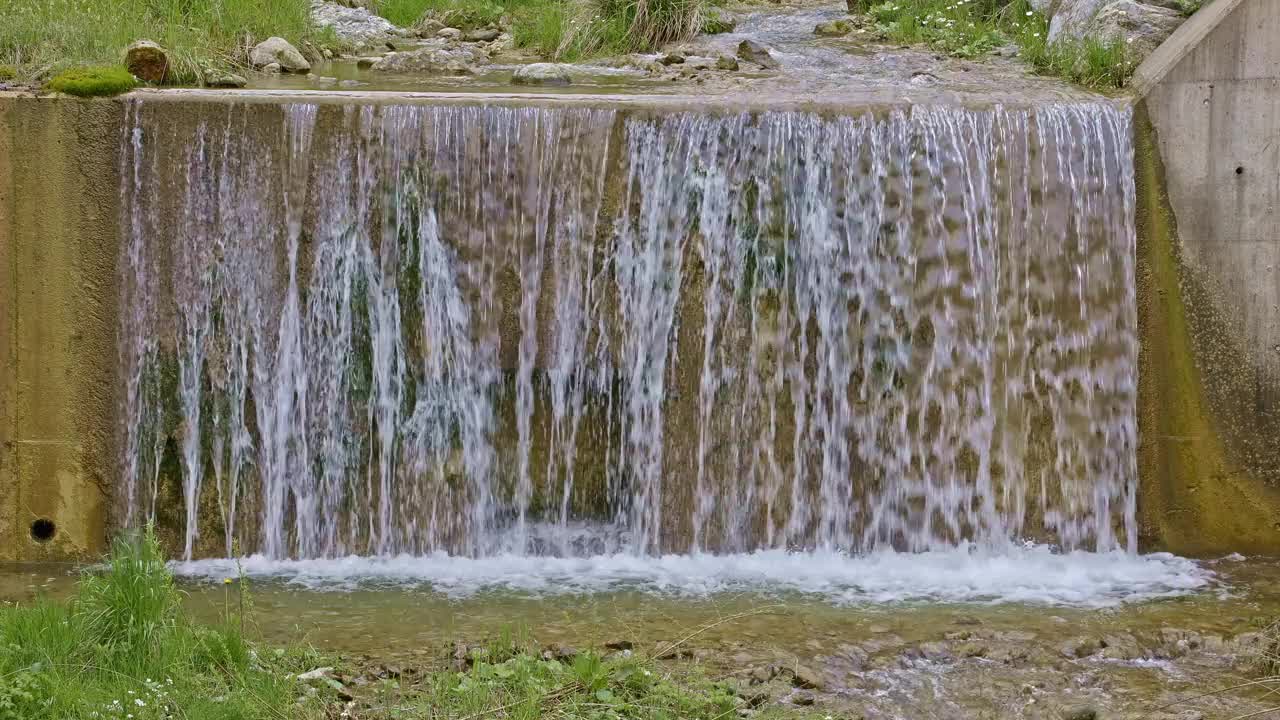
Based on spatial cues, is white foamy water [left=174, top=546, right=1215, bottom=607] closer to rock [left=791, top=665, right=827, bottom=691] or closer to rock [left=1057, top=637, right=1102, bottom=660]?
rock [left=1057, top=637, right=1102, bottom=660]

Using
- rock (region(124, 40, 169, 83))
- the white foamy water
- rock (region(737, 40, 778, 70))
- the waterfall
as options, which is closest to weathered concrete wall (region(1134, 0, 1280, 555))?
the waterfall

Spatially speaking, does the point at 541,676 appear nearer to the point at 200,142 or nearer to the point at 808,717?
the point at 808,717

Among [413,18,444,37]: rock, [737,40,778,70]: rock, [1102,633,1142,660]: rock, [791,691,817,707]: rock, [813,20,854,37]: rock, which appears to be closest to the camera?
[791,691,817,707]: rock

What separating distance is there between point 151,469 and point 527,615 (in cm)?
213

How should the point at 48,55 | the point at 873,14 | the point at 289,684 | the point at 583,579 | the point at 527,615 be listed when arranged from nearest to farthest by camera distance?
the point at 289,684
the point at 527,615
the point at 583,579
the point at 48,55
the point at 873,14

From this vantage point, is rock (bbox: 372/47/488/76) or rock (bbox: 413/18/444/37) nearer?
rock (bbox: 372/47/488/76)

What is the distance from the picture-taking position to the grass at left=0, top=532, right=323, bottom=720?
14.3ft

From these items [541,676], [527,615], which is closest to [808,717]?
[541,676]

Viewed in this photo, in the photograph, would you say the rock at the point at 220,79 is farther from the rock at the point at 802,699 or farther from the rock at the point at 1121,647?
the rock at the point at 1121,647

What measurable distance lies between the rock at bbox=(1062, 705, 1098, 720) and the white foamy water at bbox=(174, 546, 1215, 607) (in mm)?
1381

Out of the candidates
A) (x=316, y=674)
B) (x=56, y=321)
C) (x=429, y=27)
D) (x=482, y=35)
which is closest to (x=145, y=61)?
(x=56, y=321)

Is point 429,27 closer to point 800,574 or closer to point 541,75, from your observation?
point 541,75

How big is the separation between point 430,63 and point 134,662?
6.32 metres

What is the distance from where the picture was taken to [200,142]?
677 centimetres
